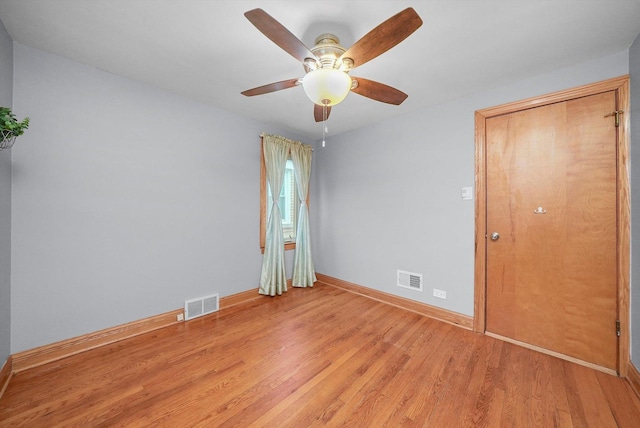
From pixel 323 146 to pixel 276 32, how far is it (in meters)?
0.93

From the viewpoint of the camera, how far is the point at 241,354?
1943 mm

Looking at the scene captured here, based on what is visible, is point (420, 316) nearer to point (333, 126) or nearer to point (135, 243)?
point (333, 126)

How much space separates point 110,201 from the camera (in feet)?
6.84

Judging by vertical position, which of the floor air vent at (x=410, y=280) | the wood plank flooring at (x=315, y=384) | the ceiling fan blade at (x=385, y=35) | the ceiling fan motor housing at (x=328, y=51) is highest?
the ceiling fan motor housing at (x=328, y=51)

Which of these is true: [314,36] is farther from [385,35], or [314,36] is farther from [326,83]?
[385,35]

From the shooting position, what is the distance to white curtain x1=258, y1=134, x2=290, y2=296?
3182 mm

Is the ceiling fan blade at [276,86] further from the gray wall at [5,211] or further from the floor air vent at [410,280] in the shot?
the floor air vent at [410,280]

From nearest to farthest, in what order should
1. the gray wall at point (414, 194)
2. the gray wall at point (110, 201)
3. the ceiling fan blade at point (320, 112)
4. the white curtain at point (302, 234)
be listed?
the gray wall at point (110, 201)
the ceiling fan blade at point (320, 112)
the gray wall at point (414, 194)
the white curtain at point (302, 234)

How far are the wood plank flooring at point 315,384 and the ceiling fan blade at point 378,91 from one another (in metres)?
1.98

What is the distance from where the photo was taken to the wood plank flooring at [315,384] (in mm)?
1354

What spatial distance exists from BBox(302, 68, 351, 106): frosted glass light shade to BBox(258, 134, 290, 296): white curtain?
6.15 ft

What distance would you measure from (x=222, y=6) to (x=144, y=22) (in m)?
0.56

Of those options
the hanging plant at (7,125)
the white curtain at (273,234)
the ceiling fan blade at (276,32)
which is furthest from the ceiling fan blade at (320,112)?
the hanging plant at (7,125)

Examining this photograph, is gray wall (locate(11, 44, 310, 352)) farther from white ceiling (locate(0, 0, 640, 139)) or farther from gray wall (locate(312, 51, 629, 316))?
gray wall (locate(312, 51, 629, 316))
